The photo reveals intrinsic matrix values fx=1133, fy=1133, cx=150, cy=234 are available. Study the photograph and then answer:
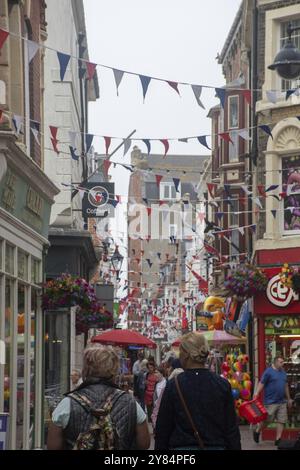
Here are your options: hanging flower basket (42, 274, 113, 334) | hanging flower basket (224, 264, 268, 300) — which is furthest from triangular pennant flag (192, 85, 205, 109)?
hanging flower basket (224, 264, 268, 300)

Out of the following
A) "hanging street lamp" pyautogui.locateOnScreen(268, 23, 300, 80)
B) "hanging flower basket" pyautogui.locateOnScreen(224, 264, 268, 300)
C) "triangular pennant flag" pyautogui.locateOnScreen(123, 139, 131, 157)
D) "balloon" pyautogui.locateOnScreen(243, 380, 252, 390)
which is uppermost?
"hanging street lamp" pyautogui.locateOnScreen(268, 23, 300, 80)

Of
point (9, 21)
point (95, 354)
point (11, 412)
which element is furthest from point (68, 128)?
point (95, 354)

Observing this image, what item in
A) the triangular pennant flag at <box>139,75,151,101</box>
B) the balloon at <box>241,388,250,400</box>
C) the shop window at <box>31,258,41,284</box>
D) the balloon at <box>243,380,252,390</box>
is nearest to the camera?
the triangular pennant flag at <box>139,75,151,101</box>

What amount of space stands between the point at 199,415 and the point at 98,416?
0.78 m

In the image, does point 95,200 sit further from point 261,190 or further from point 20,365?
point 20,365

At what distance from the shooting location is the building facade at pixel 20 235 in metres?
14.5

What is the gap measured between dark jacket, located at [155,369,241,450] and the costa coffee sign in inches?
720

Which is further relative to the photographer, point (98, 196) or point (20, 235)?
point (98, 196)

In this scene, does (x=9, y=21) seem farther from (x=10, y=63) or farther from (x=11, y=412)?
(x=11, y=412)

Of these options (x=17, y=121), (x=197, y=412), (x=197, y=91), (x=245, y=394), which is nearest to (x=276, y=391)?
(x=245, y=394)

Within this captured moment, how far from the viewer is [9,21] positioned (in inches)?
671

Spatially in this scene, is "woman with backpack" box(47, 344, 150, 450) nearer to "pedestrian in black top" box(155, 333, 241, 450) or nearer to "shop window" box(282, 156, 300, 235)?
"pedestrian in black top" box(155, 333, 241, 450)

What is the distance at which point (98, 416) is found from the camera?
7.33 m

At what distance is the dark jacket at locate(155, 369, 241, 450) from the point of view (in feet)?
25.3
